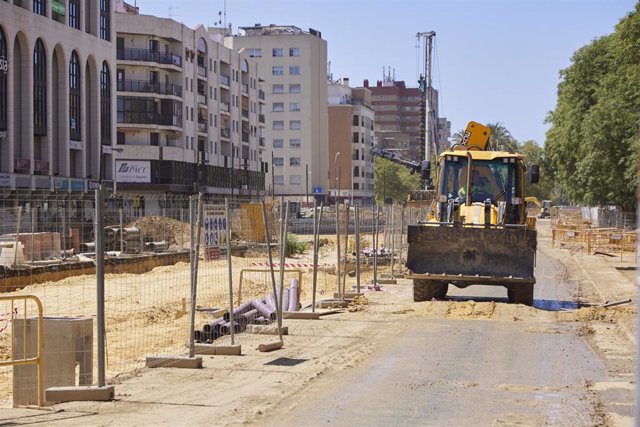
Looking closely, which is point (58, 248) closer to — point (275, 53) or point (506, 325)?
point (506, 325)

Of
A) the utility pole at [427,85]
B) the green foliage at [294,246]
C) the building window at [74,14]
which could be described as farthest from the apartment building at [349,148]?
the green foliage at [294,246]

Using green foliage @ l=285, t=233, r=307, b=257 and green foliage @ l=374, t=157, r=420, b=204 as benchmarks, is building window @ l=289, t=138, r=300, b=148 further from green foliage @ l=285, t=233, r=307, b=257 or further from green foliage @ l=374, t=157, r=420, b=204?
green foliage @ l=285, t=233, r=307, b=257

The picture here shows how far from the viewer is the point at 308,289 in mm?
27594

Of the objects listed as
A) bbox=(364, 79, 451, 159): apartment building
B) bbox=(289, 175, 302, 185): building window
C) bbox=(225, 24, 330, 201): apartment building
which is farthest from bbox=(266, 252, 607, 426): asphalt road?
bbox=(364, 79, 451, 159): apartment building

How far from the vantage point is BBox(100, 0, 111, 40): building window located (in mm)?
72312

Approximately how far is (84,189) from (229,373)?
2251 inches

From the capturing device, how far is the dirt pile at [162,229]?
37850 mm

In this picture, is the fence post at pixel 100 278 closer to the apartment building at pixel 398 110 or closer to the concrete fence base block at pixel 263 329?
the concrete fence base block at pixel 263 329

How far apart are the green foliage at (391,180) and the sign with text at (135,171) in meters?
50.4

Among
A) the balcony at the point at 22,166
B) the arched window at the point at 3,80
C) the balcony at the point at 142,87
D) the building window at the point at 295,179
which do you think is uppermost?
the balcony at the point at 142,87

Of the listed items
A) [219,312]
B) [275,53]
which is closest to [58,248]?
[219,312]

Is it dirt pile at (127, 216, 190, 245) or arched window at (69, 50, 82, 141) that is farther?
arched window at (69, 50, 82, 141)

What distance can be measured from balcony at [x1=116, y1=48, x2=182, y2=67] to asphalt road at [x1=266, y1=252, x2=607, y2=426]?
2720 inches

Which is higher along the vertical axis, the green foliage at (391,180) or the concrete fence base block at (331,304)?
the green foliage at (391,180)
